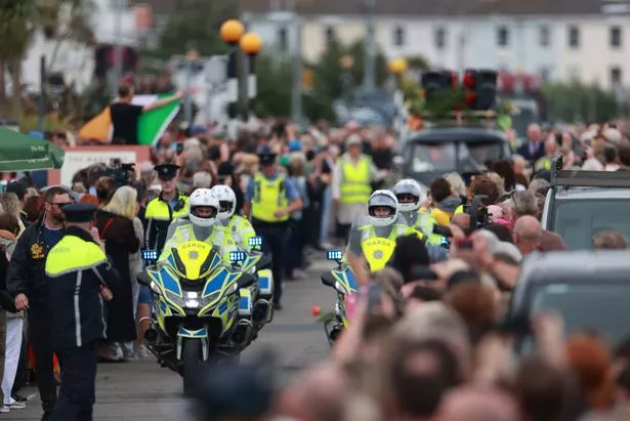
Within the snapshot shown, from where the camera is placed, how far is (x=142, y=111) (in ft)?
82.4

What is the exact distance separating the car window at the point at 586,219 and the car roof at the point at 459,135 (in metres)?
14.3

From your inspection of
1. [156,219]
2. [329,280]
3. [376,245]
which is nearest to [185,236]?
[329,280]

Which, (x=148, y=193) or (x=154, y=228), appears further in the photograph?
(x=148, y=193)

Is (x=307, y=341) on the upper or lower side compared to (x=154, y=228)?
lower

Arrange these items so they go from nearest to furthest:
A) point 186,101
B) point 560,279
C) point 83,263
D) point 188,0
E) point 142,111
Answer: point 560,279
point 83,263
point 142,111
point 186,101
point 188,0

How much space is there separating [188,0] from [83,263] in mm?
74420

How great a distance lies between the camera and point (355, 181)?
2909 centimetres

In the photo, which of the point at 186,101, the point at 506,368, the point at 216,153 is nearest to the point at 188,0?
the point at 186,101

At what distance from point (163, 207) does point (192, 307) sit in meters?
3.56

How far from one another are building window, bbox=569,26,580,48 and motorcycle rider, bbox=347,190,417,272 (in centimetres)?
12710

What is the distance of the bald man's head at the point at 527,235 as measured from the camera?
11.6 m

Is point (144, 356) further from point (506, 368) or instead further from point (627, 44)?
point (627, 44)

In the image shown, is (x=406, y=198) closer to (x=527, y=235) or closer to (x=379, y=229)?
(x=379, y=229)

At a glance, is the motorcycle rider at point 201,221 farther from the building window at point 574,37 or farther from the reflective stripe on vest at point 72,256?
the building window at point 574,37
